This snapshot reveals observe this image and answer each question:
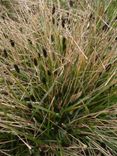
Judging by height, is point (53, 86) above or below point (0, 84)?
below

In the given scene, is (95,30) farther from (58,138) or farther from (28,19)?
(58,138)

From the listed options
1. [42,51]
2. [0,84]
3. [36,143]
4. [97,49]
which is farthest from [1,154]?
[97,49]

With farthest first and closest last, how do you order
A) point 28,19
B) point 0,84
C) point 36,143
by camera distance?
point 28,19
point 0,84
point 36,143

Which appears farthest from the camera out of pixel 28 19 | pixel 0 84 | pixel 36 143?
pixel 28 19

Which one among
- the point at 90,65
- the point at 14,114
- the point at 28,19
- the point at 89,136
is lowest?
the point at 89,136

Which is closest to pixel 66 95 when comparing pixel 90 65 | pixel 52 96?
pixel 52 96

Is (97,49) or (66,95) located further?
(97,49)

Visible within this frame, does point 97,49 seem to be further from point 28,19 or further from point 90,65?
point 28,19
